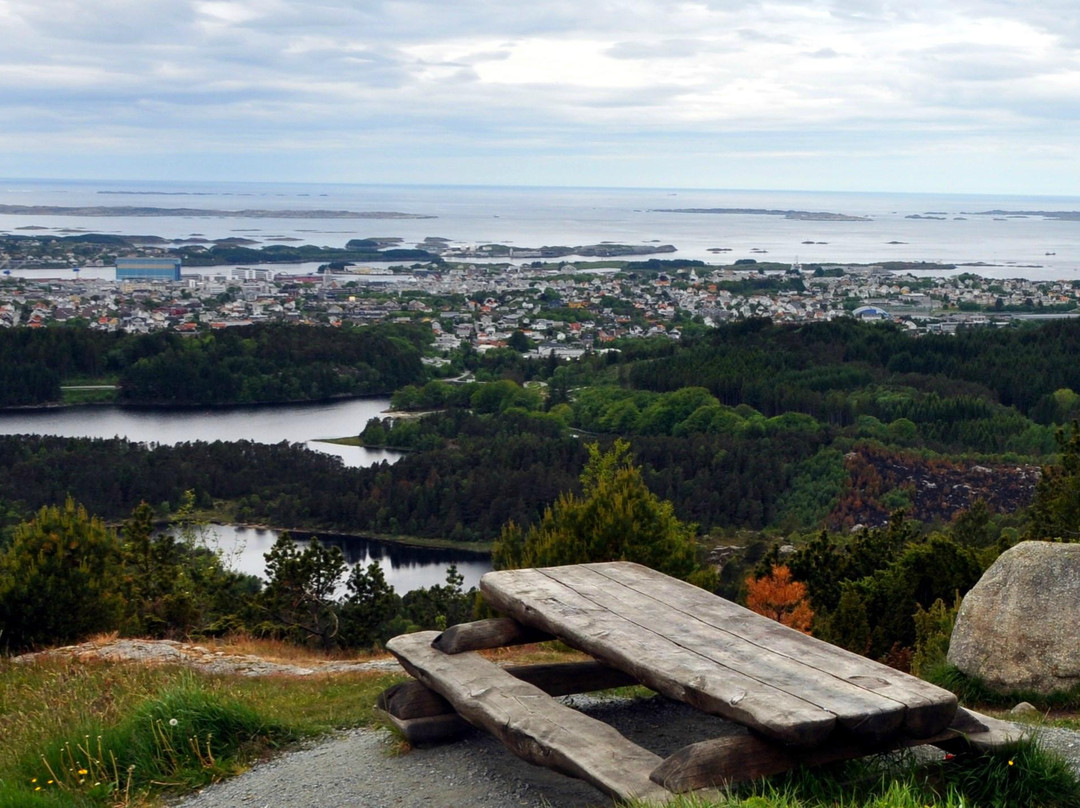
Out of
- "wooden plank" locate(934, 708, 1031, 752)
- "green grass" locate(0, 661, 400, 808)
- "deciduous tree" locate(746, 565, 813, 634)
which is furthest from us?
"deciduous tree" locate(746, 565, 813, 634)

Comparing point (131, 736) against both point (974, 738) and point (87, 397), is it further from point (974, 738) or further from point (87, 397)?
point (87, 397)

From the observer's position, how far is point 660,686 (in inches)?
174

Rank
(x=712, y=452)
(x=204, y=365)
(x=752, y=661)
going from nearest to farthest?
(x=752, y=661)
(x=712, y=452)
(x=204, y=365)

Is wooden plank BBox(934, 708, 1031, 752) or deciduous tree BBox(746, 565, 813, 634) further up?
wooden plank BBox(934, 708, 1031, 752)

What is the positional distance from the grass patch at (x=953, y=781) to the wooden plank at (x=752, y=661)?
0.27 metres

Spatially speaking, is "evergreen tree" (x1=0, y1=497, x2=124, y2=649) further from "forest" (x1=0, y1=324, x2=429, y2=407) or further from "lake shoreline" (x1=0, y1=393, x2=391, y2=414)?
"forest" (x1=0, y1=324, x2=429, y2=407)

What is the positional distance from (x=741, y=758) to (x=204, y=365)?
224 feet

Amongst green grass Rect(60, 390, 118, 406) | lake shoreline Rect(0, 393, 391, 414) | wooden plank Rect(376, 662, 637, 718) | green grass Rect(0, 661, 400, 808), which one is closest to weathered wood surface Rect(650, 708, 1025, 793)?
wooden plank Rect(376, 662, 637, 718)

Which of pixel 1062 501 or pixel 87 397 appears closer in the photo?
pixel 1062 501

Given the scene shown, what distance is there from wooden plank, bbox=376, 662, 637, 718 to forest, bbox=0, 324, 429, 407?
65.2 meters

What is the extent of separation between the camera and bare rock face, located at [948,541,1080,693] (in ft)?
22.1

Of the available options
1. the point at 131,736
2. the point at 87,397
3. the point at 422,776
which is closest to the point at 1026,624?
the point at 422,776

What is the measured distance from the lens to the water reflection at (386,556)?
3503 centimetres

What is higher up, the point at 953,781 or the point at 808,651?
the point at 808,651
